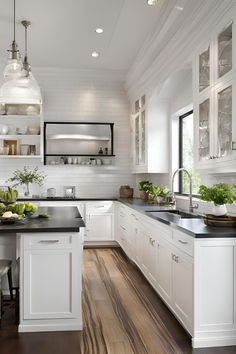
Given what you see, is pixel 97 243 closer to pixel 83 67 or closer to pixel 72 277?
pixel 83 67

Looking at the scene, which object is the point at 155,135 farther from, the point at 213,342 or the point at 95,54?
the point at 213,342

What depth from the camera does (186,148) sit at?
19.9 ft

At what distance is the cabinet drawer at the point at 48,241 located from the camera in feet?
10.7

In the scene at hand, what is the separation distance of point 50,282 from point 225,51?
7.72 ft

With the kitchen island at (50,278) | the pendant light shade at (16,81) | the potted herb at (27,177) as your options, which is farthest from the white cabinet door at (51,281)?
the potted herb at (27,177)

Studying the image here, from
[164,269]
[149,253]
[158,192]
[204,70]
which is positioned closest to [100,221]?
[158,192]

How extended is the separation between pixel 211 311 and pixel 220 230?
59 centimetres

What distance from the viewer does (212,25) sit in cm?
360

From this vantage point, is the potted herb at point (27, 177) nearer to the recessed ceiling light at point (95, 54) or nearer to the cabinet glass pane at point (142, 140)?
the cabinet glass pane at point (142, 140)

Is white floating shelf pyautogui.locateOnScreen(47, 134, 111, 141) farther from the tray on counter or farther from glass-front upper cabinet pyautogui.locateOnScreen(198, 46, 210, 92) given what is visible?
the tray on counter

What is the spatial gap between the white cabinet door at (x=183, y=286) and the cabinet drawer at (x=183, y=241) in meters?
0.05

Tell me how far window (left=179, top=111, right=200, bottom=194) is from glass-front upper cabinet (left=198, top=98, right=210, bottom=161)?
1708mm

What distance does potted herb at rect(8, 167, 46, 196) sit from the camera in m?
7.24

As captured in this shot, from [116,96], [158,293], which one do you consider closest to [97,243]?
[116,96]
